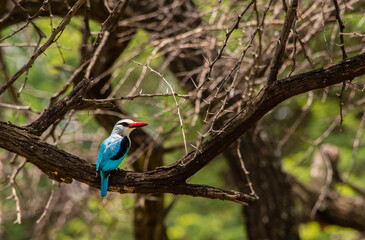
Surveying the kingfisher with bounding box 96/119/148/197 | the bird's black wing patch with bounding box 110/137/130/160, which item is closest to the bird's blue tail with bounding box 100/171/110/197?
the kingfisher with bounding box 96/119/148/197

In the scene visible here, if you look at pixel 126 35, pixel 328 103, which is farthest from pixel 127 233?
pixel 126 35

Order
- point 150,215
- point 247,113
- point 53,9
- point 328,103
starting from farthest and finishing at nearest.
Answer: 1. point 328,103
2. point 150,215
3. point 53,9
4. point 247,113

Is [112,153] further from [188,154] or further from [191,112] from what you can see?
[191,112]

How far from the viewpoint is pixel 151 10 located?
5688mm

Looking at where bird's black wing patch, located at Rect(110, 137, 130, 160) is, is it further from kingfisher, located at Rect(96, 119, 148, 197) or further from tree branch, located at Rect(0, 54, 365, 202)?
tree branch, located at Rect(0, 54, 365, 202)

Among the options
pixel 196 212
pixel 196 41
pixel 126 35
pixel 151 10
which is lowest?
pixel 196 212

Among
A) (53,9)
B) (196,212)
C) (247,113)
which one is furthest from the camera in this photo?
(196,212)

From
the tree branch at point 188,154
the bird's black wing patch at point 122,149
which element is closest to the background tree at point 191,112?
the tree branch at point 188,154

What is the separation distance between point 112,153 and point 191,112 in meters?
1.54

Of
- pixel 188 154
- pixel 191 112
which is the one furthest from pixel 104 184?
pixel 191 112

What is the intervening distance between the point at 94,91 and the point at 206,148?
2.62 meters

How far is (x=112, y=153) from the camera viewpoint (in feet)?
10.9

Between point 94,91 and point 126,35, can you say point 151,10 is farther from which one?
point 94,91

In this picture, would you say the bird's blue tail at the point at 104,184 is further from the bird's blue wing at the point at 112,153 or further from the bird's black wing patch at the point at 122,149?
the bird's black wing patch at the point at 122,149
